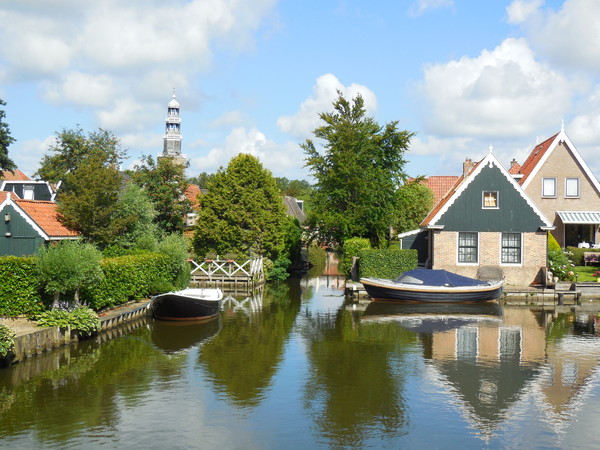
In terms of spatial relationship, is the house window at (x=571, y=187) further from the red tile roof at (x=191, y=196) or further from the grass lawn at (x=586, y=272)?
the red tile roof at (x=191, y=196)

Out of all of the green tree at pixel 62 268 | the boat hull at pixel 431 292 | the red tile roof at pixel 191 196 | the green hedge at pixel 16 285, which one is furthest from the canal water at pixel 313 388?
the red tile roof at pixel 191 196

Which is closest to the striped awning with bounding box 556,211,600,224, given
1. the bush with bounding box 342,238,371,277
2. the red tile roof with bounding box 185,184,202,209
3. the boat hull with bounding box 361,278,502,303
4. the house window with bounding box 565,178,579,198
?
the house window with bounding box 565,178,579,198

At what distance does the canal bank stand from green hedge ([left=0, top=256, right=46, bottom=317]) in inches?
17.9

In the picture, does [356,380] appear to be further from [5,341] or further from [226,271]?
[226,271]

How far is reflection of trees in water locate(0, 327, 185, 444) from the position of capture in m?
14.1

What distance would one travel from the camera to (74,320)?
22703 millimetres

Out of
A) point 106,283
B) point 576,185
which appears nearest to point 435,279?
point 106,283

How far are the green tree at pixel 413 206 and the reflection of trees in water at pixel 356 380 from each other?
24355 mm

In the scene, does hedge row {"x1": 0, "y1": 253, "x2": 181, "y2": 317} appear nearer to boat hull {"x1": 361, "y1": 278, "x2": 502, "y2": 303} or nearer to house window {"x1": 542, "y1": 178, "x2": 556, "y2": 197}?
boat hull {"x1": 361, "y1": 278, "x2": 502, "y2": 303}

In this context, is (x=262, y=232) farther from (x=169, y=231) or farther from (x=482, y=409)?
(x=482, y=409)

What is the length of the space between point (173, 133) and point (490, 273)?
222 ft

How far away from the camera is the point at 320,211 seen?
48.5 meters

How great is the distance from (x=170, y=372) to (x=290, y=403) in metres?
5.01

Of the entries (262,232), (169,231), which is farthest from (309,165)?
(169,231)
